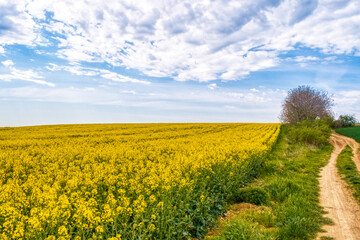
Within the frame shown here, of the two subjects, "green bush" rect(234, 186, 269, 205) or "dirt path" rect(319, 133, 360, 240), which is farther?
"green bush" rect(234, 186, 269, 205)

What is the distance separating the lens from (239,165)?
1116 cm

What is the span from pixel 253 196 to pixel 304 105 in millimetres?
45256

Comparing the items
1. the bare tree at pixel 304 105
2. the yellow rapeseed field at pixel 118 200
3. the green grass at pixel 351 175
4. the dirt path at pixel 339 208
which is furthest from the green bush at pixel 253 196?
the bare tree at pixel 304 105

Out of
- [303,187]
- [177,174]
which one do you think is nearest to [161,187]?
[177,174]

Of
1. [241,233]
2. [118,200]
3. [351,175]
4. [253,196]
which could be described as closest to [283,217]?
[253,196]

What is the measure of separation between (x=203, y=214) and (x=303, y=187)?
20.4 feet

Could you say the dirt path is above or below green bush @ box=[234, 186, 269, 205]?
below

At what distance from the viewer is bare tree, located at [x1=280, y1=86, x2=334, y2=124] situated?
1857 inches

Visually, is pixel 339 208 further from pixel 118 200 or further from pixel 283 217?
pixel 118 200

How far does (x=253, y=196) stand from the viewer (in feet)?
29.9

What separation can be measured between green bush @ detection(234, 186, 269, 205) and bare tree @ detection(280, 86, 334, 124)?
4172 cm

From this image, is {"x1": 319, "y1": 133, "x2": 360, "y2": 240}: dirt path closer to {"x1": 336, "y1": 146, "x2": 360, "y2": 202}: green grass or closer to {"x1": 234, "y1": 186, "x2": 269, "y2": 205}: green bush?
{"x1": 336, "y1": 146, "x2": 360, "y2": 202}: green grass

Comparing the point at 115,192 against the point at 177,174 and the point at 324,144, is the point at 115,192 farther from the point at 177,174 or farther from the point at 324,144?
the point at 324,144

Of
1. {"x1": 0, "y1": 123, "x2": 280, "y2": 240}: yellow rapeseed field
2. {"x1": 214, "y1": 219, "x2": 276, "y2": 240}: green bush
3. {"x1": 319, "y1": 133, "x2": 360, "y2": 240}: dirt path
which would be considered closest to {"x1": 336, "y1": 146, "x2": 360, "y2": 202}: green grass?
{"x1": 319, "y1": 133, "x2": 360, "y2": 240}: dirt path
